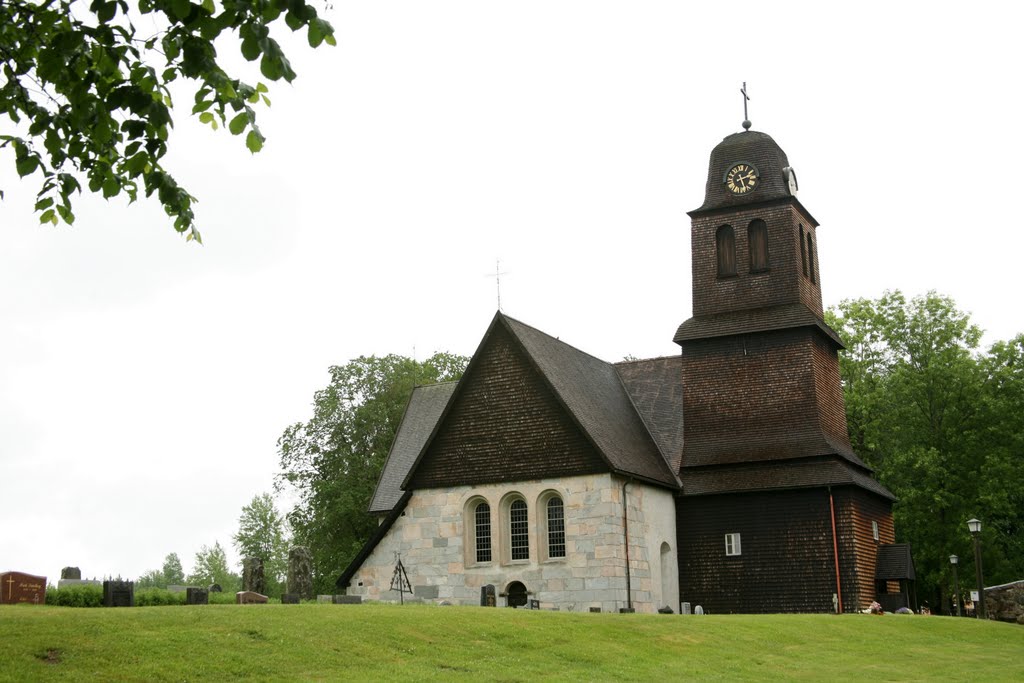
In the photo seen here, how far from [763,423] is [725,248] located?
6.70 m

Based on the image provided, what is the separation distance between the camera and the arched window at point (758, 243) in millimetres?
39906

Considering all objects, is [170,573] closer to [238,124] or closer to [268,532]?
[268,532]

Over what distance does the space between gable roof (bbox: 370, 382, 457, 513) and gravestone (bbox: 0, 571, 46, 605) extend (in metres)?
18.7

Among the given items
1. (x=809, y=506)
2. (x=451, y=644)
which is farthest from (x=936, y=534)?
(x=451, y=644)

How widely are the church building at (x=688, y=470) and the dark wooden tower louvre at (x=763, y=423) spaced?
0.19ft

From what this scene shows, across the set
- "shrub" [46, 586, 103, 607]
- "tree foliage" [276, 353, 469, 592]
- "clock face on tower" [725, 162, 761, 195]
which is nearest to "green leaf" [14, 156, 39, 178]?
"shrub" [46, 586, 103, 607]

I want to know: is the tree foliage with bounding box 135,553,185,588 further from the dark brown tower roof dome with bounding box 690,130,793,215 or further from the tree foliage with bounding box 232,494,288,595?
the dark brown tower roof dome with bounding box 690,130,793,215

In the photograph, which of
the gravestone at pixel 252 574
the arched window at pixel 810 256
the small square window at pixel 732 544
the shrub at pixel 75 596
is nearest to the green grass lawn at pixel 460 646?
the shrub at pixel 75 596

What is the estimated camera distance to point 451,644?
68.3 feet

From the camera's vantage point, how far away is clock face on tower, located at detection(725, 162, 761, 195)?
4050 centimetres

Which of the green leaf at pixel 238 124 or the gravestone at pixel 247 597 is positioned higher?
the green leaf at pixel 238 124

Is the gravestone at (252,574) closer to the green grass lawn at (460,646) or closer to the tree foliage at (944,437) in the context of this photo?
the green grass lawn at (460,646)

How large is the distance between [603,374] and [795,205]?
916 cm

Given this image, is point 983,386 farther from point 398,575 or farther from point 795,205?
point 398,575
